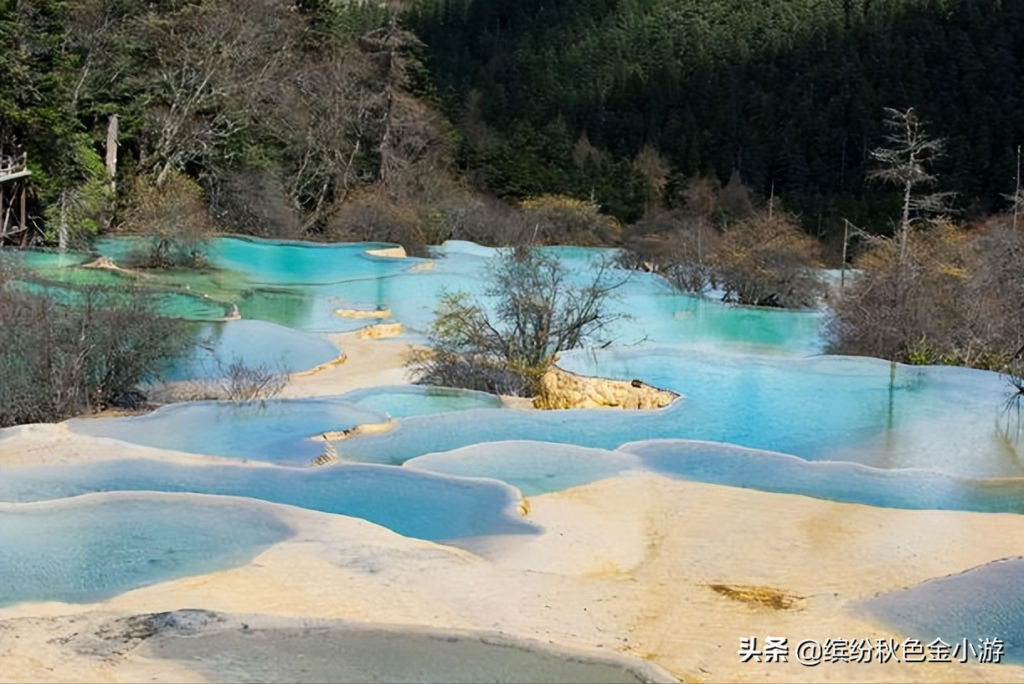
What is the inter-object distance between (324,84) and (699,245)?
36.8 feet

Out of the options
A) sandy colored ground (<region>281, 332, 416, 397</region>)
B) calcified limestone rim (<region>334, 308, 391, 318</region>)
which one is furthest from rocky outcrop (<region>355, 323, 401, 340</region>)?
calcified limestone rim (<region>334, 308, 391, 318</region>)

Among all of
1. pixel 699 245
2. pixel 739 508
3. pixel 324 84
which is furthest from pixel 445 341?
pixel 324 84

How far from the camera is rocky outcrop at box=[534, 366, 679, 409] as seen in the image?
11766 millimetres

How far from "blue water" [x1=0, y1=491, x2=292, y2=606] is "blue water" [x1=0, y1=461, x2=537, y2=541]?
0.54 m

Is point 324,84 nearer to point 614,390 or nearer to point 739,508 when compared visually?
point 614,390

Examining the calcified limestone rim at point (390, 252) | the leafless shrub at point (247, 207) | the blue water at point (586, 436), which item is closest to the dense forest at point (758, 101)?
the leafless shrub at point (247, 207)

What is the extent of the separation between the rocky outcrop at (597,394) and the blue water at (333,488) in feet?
12.0

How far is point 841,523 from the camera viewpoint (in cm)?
782

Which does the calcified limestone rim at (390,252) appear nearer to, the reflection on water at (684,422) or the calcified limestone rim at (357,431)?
the reflection on water at (684,422)

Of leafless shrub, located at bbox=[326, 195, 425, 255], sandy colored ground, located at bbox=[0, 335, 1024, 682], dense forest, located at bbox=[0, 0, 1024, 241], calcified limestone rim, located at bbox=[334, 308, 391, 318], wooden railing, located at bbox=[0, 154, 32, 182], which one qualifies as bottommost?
sandy colored ground, located at bbox=[0, 335, 1024, 682]

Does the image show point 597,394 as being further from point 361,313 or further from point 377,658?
point 377,658

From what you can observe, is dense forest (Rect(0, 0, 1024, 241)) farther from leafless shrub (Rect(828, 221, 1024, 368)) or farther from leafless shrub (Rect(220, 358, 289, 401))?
leafless shrub (Rect(828, 221, 1024, 368))

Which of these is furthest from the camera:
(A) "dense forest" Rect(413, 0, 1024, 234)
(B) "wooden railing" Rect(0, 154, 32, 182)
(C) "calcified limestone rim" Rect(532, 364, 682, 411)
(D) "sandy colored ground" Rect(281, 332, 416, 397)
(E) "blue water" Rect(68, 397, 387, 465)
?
(A) "dense forest" Rect(413, 0, 1024, 234)

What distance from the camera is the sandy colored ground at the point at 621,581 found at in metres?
5.57
